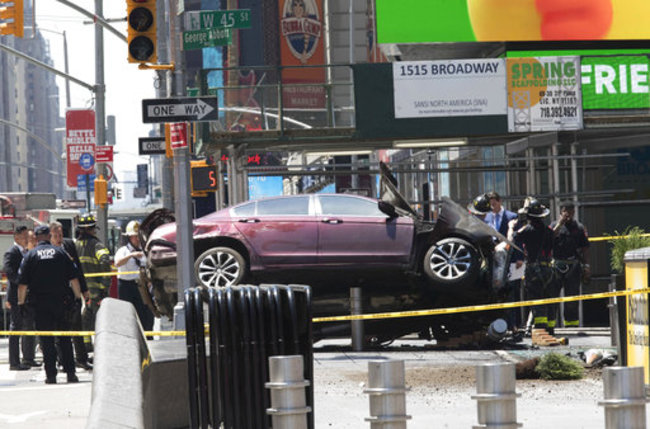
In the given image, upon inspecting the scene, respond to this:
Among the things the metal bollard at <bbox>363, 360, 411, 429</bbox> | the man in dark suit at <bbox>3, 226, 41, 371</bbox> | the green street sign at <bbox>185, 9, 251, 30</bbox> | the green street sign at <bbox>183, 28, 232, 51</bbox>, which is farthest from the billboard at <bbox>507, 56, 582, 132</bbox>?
the metal bollard at <bbox>363, 360, 411, 429</bbox>

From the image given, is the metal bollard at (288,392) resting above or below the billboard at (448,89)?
below

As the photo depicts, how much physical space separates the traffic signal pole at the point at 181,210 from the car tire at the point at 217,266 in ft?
1.05

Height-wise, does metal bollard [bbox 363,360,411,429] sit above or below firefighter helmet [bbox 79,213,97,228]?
below

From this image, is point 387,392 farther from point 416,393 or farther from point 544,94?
point 544,94

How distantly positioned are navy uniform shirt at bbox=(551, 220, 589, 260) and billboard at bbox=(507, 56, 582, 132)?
2.35m

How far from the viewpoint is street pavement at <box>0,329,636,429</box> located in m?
9.84

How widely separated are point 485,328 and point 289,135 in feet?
15.9

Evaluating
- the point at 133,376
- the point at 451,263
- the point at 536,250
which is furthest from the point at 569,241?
the point at 133,376

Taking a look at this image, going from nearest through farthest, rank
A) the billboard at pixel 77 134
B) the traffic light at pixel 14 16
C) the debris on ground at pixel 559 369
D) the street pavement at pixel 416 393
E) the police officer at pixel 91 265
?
the street pavement at pixel 416 393
the debris on ground at pixel 559 369
the police officer at pixel 91 265
the traffic light at pixel 14 16
the billboard at pixel 77 134

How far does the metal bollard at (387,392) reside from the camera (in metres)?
5.71

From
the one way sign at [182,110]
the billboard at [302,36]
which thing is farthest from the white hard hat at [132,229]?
the billboard at [302,36]

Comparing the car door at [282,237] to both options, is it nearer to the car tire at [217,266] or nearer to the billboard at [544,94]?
the car tire at [217,266]

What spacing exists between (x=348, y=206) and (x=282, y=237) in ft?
2.92

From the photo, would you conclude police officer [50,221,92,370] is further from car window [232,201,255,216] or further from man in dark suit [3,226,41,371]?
car window [232,201,255,216]
